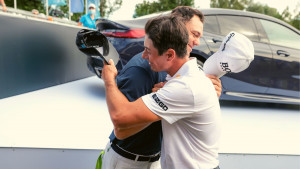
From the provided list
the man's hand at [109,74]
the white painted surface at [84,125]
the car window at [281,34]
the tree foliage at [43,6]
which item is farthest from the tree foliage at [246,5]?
the man's hand at [109,74]

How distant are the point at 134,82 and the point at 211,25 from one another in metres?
2.83

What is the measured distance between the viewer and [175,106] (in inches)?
41.0

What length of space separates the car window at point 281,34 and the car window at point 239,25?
0.68 feet

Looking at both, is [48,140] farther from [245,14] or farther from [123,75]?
[245,14]

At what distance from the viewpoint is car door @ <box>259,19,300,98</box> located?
3662mm

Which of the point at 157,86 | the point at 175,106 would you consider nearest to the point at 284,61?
the point at 157,86

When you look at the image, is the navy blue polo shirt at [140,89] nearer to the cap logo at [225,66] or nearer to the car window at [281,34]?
the cap logo at [225,66]

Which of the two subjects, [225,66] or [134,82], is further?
[225,66]

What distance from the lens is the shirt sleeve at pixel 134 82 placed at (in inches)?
45.8

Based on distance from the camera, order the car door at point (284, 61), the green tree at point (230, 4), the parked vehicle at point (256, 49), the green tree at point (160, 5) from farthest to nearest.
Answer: the green tree at point (230, 4) → the green tree at point (160, 5) → the car door at point (284, 61) → the parked vehicle at point (256, 49)

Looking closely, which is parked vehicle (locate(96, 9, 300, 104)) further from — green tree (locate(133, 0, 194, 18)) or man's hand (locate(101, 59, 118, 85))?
green tree (locate(133, 0, 194, 18))

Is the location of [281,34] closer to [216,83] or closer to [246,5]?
[216,83]

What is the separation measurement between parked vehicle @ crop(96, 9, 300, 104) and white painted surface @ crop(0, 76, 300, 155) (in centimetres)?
27

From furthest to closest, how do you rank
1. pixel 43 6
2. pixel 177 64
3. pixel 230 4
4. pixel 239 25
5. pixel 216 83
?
pixel 230 4, pixel 43 6, pixel 239 25, pixel 216 83, pixel 177 64
